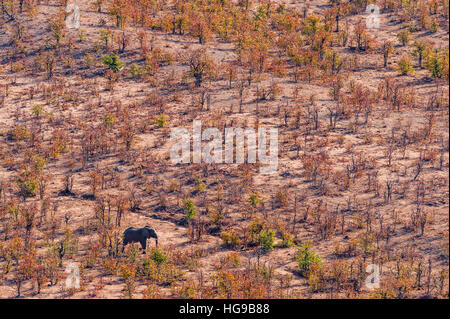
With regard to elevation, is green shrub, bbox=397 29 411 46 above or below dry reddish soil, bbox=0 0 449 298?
above

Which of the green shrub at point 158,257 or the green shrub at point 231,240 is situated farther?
the green shrub at point 231,240

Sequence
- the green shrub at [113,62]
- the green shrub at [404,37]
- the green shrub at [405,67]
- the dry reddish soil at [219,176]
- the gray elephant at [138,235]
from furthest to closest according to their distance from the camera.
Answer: the green shrub at [404,37] → the green shrub at [405,67] → the green shrub at [113,62] → the gray elephant at [138,235] → the dry reddish soil at [219,176]

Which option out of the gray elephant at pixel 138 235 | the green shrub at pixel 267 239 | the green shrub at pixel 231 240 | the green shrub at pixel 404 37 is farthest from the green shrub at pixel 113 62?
the green shrub at pixel 404 37

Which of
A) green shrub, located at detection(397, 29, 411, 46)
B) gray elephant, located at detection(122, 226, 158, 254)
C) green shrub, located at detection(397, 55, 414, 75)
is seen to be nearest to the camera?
gray elephant, located at detection(122, 226, 158, 254)

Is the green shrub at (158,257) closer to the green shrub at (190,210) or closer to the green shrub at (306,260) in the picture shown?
the green shrub at (190,210)

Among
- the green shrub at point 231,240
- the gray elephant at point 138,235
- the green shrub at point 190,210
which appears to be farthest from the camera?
the green shrub at point 190,210

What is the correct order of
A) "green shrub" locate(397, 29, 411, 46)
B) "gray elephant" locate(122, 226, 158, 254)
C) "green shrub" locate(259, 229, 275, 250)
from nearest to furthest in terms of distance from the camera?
"gray elephant" locate(122, 226, 158, 254), "green shrub" locate(259, 229, 275, 250), "green shrub" locate(397, 29, 411, 46)

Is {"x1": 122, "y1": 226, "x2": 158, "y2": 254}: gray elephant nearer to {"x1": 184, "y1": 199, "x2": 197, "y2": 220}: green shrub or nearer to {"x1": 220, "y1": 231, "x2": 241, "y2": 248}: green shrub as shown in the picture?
{"x1": 184, "y1": 199, "x2": 197, "y2": 220}: green shrub

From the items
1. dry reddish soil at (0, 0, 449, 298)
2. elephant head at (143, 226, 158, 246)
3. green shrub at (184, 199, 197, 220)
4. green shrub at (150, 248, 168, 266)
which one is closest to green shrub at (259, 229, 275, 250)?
dry reddish soil at (0, 0, 449, 298)

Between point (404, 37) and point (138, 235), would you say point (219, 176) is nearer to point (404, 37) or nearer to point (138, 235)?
point (138, 235)

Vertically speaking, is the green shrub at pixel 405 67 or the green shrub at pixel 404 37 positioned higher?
the green shrub at pixel 404 37

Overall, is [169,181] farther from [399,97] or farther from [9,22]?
[9,22]

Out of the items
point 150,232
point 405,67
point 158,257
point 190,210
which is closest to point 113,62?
point 190,210

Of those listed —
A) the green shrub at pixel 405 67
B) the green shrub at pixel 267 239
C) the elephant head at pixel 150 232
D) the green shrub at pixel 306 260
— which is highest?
the green shrub at pixel 405 67
